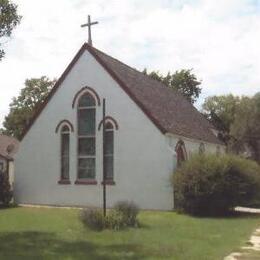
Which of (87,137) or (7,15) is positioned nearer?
(7,15)

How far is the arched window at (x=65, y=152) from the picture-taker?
32844 millimetres

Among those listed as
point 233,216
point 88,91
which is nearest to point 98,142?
point 88,91

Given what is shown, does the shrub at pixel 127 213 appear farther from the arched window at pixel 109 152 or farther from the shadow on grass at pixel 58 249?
the arched window at pixel 109 152

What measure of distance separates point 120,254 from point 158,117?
1672cm

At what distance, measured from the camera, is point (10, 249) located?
50.3 ft

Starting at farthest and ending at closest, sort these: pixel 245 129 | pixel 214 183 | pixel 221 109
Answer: pixel 221 109
pixel 245 129
pixel 214 183

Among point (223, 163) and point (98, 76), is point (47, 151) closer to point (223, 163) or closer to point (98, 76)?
point (98, 76)

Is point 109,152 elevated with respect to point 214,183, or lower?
elevated

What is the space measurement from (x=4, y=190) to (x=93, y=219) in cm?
1432

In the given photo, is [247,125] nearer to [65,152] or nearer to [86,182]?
[65,152]

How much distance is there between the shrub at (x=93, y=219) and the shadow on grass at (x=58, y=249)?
216 cm

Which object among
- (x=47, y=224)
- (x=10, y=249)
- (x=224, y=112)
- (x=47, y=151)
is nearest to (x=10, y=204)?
(x=47, y=151)

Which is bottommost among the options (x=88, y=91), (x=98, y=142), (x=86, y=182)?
(x=86, y=182)

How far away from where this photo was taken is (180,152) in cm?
3262
